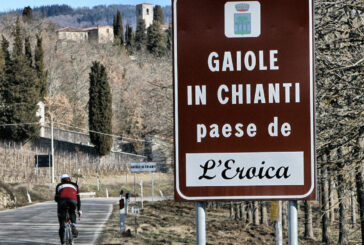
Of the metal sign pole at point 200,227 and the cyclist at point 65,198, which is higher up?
the metal sign pole at point 200,227

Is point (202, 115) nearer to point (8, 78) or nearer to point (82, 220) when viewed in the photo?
point (82, 220)

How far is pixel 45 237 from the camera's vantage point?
19.7 meters

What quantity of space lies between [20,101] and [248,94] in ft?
206

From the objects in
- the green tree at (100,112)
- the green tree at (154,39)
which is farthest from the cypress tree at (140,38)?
the green tree at (100,112)

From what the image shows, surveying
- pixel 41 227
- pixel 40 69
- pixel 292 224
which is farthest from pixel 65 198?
pixel 40 69

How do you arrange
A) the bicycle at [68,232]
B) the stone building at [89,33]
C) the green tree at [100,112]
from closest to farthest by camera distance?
the bicycle at [68,232] < the green tree at [100,112] < the stone building at [89,33]

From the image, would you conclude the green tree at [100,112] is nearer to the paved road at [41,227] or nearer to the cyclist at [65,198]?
the paved road at [41,227]

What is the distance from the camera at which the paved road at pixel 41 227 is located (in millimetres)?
18859

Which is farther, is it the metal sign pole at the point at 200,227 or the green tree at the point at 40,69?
the green tree at the point at 40,69

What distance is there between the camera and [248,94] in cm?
415

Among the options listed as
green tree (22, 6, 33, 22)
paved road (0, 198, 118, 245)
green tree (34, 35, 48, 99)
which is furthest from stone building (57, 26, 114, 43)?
paved road (0, 198, 118, 245)

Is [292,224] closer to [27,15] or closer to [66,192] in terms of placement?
[66,192]

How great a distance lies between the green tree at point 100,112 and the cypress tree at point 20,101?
5405 millimetres

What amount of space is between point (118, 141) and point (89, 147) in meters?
6.53
